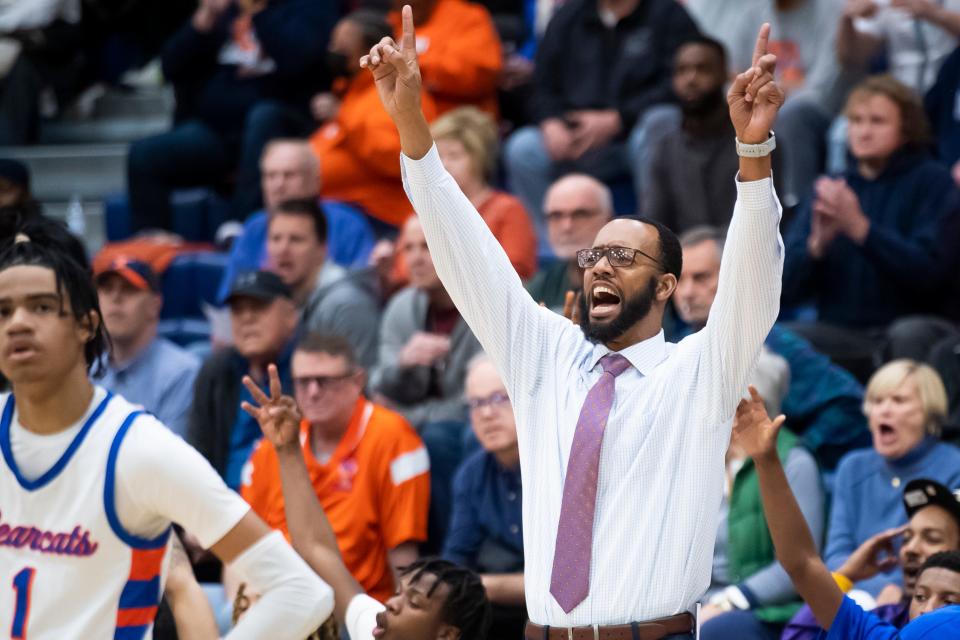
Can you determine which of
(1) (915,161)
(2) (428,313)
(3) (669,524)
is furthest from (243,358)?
(3) (669,524)

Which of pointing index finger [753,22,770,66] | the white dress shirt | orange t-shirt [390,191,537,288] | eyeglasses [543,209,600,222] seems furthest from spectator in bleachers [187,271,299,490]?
pointing index finger [753,22,770,66]

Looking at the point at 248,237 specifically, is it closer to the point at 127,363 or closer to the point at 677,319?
the point at 127,363

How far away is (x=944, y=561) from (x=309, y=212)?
13.1 feet

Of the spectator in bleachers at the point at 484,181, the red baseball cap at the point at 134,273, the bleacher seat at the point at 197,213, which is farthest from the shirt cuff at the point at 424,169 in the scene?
the bleacher seat at the point at 197,213

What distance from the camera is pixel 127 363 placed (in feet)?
24.9

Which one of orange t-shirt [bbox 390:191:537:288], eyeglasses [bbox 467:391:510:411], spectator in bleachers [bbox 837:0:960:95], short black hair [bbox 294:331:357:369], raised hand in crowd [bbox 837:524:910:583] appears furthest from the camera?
spectator in bleachers [bbox 837:0:960:95]

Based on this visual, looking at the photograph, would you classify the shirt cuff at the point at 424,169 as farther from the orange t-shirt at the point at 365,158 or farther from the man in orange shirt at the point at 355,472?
the orange t-shirt at the point at 365,158

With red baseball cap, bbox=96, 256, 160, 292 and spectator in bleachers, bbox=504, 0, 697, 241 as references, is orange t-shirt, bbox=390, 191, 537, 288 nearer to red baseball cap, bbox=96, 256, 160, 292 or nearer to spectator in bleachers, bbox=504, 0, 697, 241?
spectator in bleachers, bbox=504, 0, 697, 241

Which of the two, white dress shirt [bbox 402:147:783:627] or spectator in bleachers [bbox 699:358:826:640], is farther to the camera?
spectator in bleachers [bbox 699:358:826:640]

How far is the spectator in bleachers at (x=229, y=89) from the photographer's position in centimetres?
980

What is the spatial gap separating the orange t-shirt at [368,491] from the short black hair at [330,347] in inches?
9.8

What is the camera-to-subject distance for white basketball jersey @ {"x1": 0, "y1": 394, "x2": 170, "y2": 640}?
3.87 metres

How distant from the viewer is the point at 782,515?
Result: 14.1 ft

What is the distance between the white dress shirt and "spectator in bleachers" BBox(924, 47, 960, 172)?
433 cm
